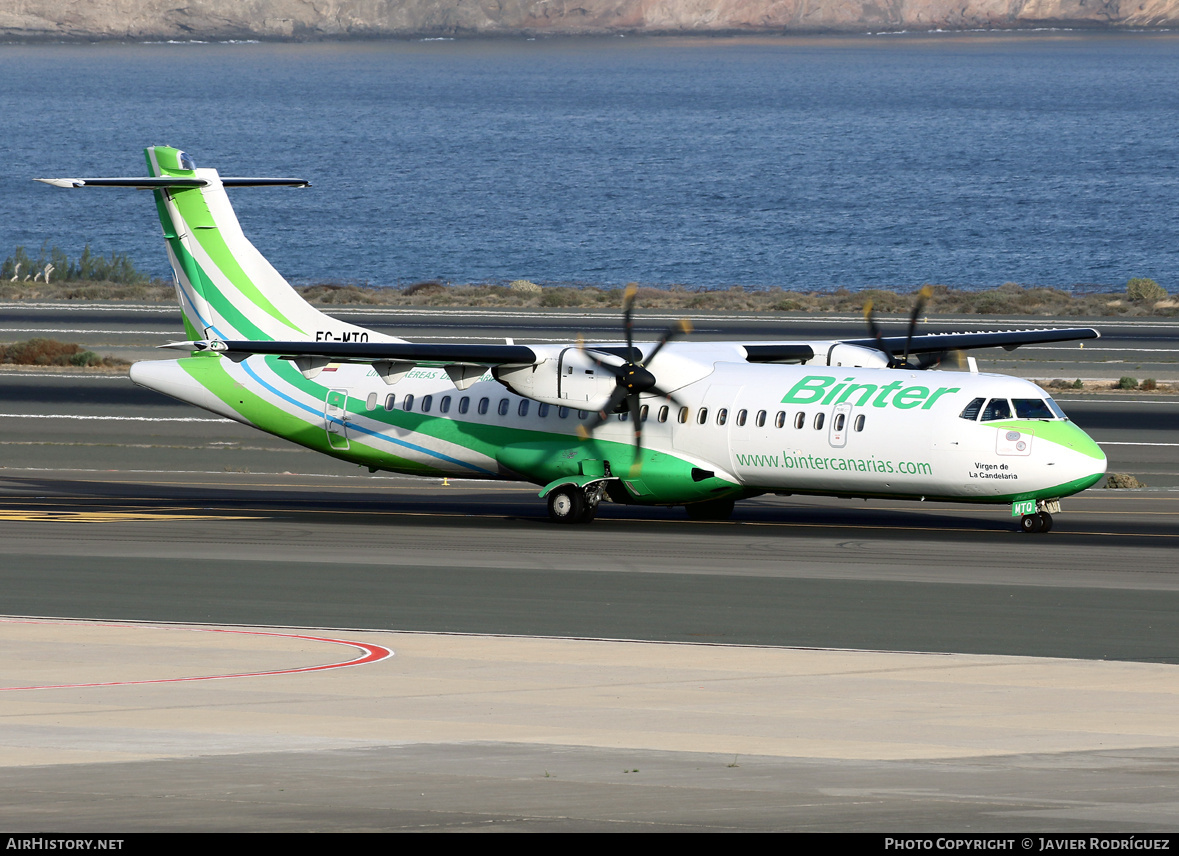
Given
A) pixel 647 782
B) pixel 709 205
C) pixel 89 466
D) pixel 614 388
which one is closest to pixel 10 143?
pixel 709 205

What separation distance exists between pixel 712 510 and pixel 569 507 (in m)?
2.92

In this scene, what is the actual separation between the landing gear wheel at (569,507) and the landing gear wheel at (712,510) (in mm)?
2167

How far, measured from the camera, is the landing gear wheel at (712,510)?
31969 mm

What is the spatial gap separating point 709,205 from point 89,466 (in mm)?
112410

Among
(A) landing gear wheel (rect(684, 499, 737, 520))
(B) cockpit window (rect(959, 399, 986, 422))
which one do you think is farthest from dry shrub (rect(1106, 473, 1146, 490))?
(A) landing gear wheel (rect(684, 499, 737, 520))

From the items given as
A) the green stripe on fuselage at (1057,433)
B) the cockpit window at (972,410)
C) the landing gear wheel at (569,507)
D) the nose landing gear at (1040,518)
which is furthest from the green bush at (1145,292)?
the landing gear wheel at (569,507)

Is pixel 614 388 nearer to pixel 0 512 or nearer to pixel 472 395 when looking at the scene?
pixel 472 395

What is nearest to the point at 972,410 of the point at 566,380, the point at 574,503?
the point at 566,380

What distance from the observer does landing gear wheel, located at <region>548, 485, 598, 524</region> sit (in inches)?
1225

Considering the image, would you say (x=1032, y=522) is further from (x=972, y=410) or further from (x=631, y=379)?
(x=631, y=379)

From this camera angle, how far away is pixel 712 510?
3206cm

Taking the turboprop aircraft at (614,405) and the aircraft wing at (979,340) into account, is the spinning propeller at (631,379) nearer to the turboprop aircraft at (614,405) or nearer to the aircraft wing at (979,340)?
the turboprop aircraft at (614,405)

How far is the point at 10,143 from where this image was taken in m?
193

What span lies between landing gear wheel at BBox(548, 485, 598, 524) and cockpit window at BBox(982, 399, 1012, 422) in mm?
7599
